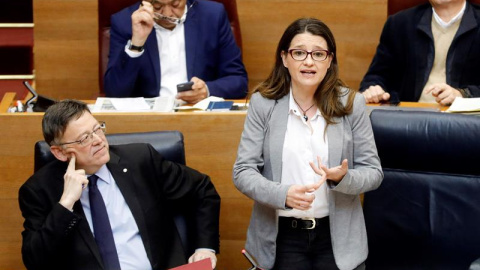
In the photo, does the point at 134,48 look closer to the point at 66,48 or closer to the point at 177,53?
the point at 177,53

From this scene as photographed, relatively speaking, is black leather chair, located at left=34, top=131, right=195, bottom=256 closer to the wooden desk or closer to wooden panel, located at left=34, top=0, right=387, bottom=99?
the wooden desk

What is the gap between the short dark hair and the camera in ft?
5.40

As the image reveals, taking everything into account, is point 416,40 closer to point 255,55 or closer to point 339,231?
point 255,55

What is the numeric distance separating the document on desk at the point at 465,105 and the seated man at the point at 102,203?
68 cm

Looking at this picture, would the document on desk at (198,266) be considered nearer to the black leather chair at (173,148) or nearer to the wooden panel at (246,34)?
the black leather chair at (173,148)

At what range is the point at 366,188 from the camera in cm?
159

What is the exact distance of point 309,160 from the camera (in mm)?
1610

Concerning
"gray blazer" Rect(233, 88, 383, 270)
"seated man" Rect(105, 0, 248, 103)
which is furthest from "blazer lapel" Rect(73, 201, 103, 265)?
"seated man" Rect(105, 0, 248, 103)

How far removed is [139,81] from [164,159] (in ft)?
2.75

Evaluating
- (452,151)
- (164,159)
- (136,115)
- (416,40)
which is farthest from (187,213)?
(416,40)

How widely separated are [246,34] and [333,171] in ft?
4.90

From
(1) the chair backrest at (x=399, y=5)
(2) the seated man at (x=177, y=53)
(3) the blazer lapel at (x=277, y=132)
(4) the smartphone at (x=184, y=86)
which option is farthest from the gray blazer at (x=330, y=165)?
(1) the chair backrest at (x=399, y=5)

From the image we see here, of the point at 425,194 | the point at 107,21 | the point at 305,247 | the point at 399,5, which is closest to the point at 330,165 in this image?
the point at 305,247

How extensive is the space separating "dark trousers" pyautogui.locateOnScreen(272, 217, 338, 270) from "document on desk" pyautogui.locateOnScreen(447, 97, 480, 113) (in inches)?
23.7
